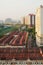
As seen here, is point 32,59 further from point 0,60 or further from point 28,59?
point 0,60

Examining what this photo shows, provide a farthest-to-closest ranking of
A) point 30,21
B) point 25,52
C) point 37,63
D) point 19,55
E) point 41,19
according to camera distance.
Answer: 1. point 30,21
2. point 41,19
3. point 25,52
4. point 19,55
5. point 37,63

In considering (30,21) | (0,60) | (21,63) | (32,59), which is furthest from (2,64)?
(30,21)

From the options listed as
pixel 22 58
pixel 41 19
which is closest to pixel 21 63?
pixel 22 58

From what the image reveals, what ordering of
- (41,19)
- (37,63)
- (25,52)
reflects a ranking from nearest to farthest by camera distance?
1. (37,63)
2. (25,52)
3. (41,19)

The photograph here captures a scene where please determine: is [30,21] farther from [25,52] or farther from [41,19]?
[25,52]

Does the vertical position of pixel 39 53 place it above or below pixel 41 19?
below

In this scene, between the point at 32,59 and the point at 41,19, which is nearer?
the point at 32,59

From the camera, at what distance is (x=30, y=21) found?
2812 cm

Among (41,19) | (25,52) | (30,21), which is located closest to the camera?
(25,52)

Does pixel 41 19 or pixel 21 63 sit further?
pixel 41 19

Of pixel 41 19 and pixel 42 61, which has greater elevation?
pixel 41 19

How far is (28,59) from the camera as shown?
582 cm

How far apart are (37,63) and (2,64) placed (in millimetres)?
1133

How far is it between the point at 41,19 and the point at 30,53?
3133mm
